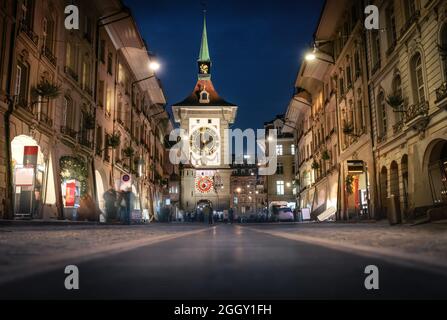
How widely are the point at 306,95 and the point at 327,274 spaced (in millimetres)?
47882

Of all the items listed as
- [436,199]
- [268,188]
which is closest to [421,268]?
[436,199]

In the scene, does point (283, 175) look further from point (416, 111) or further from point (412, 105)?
point (416, 111)

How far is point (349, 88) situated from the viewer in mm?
31047

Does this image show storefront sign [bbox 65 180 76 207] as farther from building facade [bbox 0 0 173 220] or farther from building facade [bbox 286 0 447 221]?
building facade [bbox 286 0 447 221]

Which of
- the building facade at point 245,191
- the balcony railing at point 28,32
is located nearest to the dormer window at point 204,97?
the building facade at point 245,191

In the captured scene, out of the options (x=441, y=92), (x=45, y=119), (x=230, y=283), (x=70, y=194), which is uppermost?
(x=45, y=119)

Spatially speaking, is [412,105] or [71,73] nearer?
[412,105]

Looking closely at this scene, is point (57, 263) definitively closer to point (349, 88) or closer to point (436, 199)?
point (436, 199)

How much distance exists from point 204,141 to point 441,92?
54268mm

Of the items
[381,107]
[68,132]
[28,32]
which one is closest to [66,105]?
[68,132]

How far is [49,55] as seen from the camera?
21.5 m

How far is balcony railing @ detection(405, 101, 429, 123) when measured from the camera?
1802 cm

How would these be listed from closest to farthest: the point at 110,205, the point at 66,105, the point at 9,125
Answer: the point at 9,125
the point at 66,105
the point at 110,205
